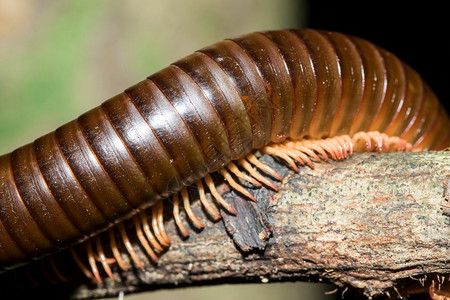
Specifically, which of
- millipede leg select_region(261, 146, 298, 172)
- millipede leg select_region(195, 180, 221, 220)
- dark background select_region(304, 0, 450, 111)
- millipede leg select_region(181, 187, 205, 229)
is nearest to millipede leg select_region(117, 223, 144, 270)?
millipede leg select_region(181, 187, 205, 229)

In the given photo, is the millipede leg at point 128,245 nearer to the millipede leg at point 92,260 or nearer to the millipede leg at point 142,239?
the millipede leg at point 142,239

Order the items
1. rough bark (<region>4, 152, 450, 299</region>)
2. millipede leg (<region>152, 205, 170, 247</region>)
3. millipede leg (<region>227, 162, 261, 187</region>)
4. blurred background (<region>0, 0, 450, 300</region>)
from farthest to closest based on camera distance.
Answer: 1. blurred background (<region>0, 0, 450, 300</region>)
2. millipede leg (<region>152, 205, 170, 247</region>)
3. millipede leg (<region>227, 162, 261, 187</region>)
4. rough bark (<region>4, 152, 450, 299</region>)

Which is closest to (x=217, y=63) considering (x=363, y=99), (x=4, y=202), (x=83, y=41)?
(x=363, y=99)

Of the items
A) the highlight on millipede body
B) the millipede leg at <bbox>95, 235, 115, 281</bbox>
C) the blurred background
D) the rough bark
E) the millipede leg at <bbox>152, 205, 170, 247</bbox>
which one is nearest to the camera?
the rough bark

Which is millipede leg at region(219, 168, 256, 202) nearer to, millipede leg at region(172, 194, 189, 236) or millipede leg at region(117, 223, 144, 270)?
millipede leg at region(172, 194, 189, 236)

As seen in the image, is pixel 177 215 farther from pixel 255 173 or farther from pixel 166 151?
pixel 255 173

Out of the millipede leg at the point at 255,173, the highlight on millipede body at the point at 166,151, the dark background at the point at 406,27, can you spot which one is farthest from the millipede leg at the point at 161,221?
the dark background at the point at 406,27
